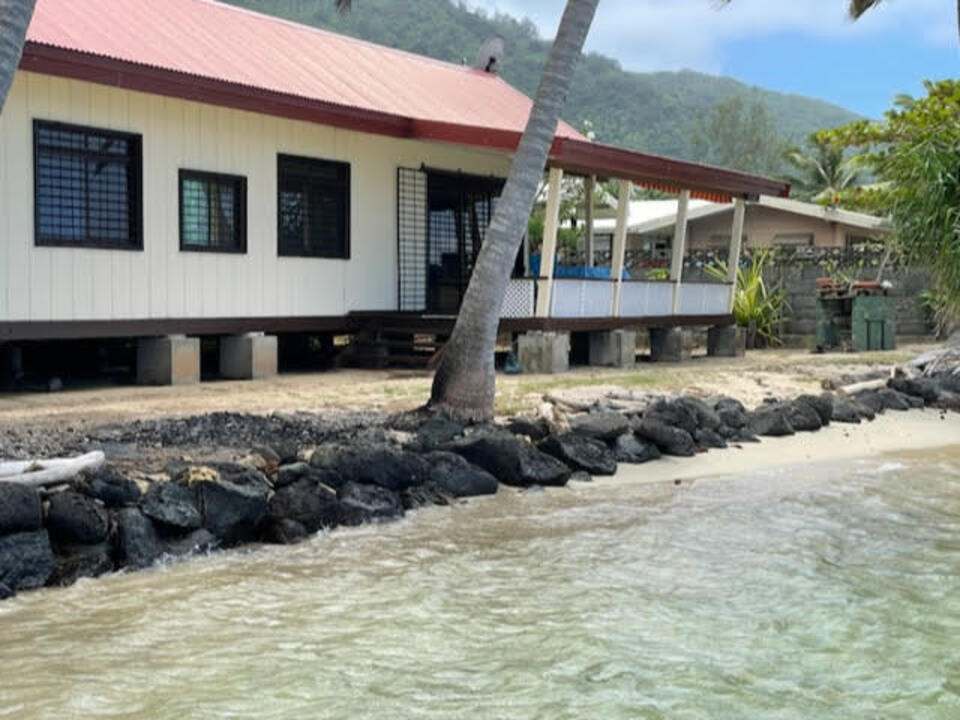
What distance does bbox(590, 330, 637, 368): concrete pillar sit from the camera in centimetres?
1795

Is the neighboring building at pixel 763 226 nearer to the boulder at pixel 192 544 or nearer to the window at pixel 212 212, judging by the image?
the window at pixel 212 212

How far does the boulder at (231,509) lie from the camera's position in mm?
7117

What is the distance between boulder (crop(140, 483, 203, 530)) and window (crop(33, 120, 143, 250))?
650cm

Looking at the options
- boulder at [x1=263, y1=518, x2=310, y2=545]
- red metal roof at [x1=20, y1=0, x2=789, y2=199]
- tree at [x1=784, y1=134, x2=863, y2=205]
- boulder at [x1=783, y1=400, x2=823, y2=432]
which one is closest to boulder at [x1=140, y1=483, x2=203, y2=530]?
boulder at [x1=263, y1=518, x2=310, y2=545]

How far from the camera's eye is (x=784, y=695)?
493 centimetres

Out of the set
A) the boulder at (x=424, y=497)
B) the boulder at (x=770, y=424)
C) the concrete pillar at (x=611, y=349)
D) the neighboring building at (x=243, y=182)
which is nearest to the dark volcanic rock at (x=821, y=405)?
the boulder at (x=770, y=424)

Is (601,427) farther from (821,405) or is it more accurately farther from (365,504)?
(821,405)

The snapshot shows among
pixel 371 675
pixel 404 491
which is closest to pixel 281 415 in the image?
pixel 404 491

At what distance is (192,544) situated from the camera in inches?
274

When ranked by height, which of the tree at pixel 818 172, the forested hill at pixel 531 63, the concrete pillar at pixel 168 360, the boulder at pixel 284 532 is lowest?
the boulder at pixel 284 532

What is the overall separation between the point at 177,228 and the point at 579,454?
22.1 feet

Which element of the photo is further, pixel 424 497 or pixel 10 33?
pixel 424 497

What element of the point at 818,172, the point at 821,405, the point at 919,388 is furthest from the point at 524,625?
the point at 818,172

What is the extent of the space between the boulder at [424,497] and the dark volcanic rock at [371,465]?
6 centimetres
